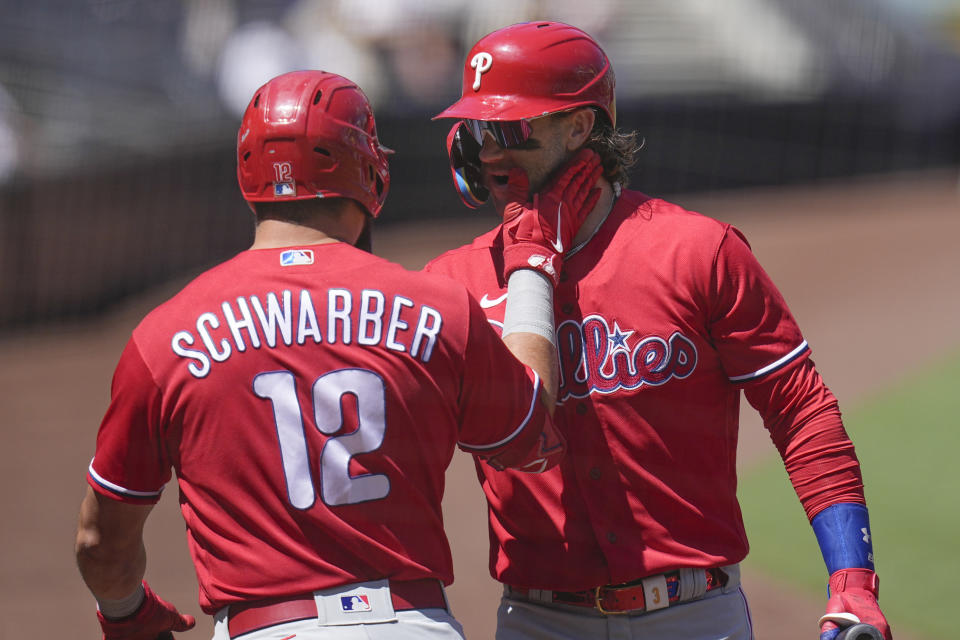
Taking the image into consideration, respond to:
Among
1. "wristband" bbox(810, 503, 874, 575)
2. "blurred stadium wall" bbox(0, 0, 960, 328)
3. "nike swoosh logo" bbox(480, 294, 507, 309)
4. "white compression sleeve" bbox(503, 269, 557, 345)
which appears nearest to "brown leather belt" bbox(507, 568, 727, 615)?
"wristband" bbox(810, 503, 874, 575)

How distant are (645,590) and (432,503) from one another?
1.77ft

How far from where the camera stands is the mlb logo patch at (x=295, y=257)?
215 centimetres

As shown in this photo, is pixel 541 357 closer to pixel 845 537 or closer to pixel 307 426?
pixel 307 426

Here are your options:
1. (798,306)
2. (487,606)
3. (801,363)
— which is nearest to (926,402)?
(798,306)

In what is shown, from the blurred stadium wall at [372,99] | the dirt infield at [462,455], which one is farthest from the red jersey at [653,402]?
the blurred stadium wall at [372,99]

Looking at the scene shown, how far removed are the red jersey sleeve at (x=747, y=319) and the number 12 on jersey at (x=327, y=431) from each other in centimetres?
79

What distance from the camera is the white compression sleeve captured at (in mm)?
2357

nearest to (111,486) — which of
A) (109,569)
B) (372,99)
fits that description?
(109,569)

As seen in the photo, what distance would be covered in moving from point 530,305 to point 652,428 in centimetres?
38

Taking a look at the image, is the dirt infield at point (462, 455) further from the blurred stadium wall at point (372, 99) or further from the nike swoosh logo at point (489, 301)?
the nike swoosh logo at point (489, 301)

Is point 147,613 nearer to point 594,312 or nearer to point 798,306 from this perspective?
point 594,312

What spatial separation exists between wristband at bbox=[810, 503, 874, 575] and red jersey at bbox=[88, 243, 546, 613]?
31.8 inches

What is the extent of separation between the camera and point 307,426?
2.05 m

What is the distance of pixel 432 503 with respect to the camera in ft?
→ 7.15
